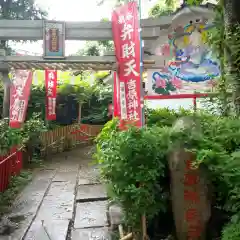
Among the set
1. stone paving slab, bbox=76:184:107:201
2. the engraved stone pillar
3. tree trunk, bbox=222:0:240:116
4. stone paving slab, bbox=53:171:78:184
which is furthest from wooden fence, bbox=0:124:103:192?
tree trunk, bbox=222:0:240:116

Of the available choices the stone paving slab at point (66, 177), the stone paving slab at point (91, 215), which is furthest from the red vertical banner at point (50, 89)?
the stone paving slab at point (91, 215)

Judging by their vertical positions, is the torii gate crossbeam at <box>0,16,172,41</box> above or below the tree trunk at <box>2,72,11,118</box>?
above

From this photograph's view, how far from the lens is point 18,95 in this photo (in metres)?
9.53

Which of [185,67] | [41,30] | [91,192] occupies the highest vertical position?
[41,30]

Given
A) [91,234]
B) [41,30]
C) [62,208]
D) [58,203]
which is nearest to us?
[91,234]

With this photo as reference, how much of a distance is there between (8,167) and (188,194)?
5350 millimetres

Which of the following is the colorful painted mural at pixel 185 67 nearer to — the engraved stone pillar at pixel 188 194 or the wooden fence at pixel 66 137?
the engraved stone pillar at pixel 188 194

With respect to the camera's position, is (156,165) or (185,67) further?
(185,67)

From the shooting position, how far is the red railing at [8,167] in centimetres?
745

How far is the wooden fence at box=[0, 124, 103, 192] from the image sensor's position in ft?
26.8

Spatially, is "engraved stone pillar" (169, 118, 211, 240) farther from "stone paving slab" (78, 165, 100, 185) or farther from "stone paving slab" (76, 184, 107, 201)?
"stone paving slab" (78, 165, 100, 185)

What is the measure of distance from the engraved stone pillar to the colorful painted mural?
557 cm

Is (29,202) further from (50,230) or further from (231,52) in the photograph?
(231,52)

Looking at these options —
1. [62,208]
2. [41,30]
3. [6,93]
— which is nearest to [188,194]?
[62,208]
